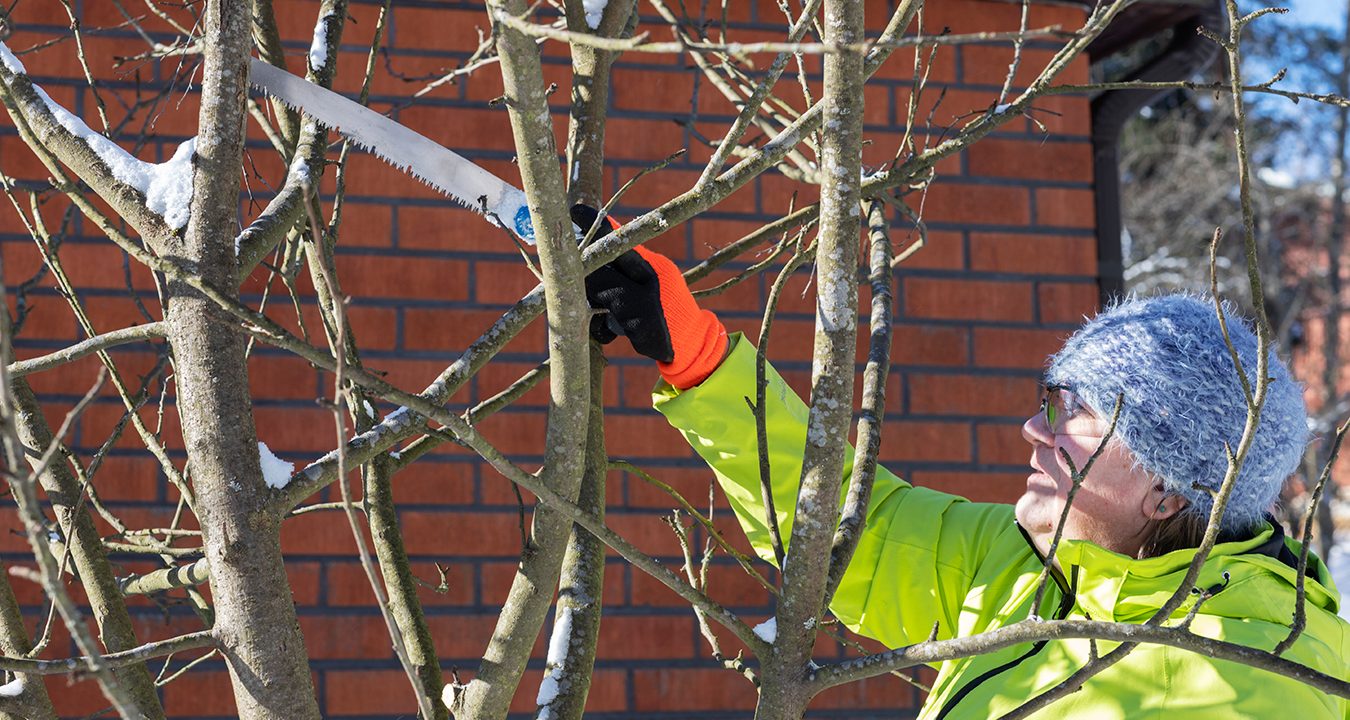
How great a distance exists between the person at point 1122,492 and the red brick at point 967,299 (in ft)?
4.37

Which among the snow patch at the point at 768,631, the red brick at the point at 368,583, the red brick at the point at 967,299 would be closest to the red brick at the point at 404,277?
the red brick at the point at 368,583

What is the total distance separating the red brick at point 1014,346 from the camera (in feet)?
10.6

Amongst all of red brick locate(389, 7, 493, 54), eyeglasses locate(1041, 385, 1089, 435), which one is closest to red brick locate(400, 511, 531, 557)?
red brick locate(389, 7, 493, 54)

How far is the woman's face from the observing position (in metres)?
1.72

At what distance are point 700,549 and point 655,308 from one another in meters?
1.53

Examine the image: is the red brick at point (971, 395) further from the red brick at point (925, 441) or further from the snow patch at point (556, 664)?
the snow patch at point (556, 664)

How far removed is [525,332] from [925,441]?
1038 mm

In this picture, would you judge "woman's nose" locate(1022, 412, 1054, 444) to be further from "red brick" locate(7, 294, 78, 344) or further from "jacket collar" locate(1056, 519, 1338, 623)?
"red brick" locate(7, 294, 78, 344)

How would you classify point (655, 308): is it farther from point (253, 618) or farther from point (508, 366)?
point (508, 366)

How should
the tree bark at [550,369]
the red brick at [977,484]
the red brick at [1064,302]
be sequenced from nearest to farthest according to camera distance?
1. the tree bark at [550,369]
2. the red brick at [977,484]
3. the red brick at [1064,302]

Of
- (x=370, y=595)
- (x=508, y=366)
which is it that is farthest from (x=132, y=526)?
(x=508, y=366)

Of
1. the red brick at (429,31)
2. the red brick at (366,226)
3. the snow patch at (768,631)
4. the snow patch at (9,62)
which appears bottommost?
the snow patch at (768,631)

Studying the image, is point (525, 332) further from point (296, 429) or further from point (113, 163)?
point (113, 163)

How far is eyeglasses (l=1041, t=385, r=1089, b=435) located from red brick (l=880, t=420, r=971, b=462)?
1.32 metres
